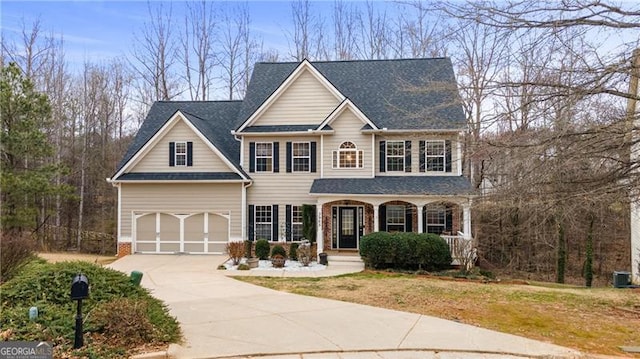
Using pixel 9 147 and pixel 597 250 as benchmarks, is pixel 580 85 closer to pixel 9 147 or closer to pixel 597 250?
pixel 597 250

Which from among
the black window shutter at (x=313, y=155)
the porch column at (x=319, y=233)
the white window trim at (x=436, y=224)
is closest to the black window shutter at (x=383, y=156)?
the white window trim at (x=436, y=224)

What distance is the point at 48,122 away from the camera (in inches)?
797

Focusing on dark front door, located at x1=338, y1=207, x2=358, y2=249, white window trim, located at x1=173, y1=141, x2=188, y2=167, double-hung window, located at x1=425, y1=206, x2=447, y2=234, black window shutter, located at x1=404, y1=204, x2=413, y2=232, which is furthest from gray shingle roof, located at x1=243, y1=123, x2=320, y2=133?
double-hung window, located at x1=425, y1=206, x2=447, y2=234

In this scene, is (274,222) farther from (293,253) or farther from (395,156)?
(395,156)

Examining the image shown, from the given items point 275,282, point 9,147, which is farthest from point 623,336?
point 9,147

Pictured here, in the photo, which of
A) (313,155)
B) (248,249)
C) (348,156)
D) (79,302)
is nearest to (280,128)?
(313,155)

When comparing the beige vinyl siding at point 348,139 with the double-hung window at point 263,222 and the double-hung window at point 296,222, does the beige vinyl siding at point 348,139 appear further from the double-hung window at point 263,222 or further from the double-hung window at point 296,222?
the double-hung window at point 263,222

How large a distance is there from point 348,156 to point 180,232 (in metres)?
8.03

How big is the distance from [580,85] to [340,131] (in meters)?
12.3

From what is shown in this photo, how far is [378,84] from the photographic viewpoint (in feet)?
65.9

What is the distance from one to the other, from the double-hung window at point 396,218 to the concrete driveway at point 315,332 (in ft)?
28.7

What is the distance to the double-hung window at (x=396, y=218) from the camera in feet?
57.5

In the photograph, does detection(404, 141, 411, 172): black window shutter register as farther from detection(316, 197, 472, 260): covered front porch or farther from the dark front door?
the dark front door

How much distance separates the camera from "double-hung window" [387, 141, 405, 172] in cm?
1773
